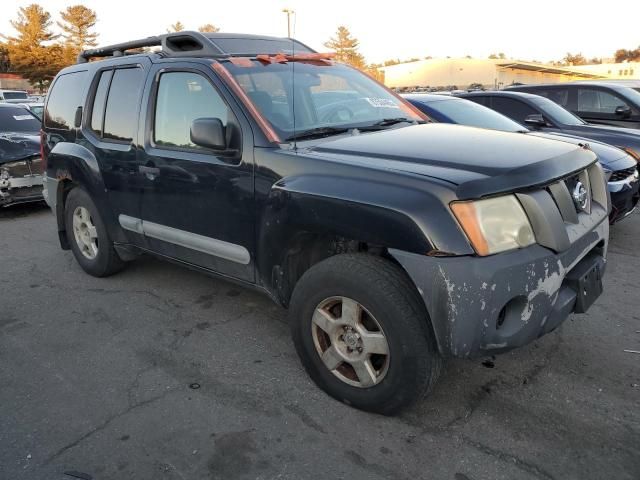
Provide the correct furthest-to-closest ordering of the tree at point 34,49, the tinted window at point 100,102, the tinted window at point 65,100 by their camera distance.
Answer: the tree at point 34,49 → the tinted window at point 65,100 → the tinted window at point 100,102

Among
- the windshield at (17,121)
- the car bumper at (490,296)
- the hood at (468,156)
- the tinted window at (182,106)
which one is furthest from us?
the windshield at (17,121)

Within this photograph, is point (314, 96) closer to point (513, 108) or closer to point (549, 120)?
point (549, 120)

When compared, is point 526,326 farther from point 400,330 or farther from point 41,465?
point 41,465

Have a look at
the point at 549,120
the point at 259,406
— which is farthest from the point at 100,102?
the point at 549,120

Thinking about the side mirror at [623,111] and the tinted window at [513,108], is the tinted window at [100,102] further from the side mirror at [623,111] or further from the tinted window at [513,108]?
the side mirror at [623,111]

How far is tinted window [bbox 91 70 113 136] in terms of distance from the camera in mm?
4344

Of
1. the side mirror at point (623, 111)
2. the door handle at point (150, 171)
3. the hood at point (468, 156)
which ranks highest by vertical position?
the side mirror at point (623, 111)

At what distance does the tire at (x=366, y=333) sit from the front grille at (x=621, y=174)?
3804 mm

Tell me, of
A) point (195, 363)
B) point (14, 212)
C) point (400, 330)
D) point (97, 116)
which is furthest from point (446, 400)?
point (14, 212)

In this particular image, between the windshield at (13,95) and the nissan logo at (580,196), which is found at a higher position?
the windshield at (13,95)

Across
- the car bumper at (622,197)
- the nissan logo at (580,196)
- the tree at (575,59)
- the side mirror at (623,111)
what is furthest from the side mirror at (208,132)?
the tree at (575,59)

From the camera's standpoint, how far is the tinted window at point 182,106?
3.40 meters

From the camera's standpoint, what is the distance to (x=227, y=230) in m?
3.33

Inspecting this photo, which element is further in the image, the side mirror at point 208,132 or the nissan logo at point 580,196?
the side mirror at point 208,132
